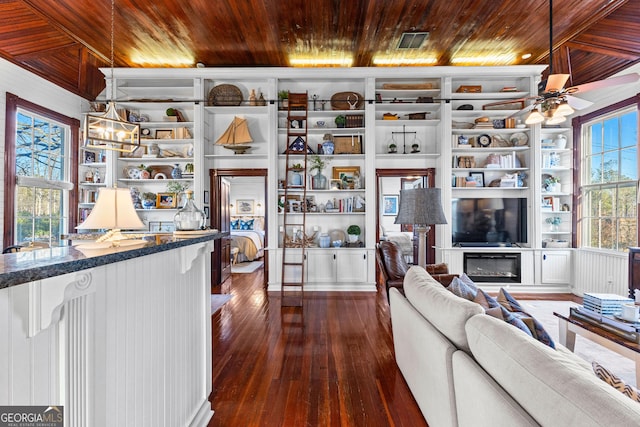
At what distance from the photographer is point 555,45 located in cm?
442

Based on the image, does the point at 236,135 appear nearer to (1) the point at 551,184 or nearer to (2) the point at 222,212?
(2) the point at 222,212

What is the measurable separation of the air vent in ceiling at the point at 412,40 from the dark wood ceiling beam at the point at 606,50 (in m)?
2.20

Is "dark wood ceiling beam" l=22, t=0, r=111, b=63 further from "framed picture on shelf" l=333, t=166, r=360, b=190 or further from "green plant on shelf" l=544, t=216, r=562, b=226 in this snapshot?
"green plant on shelf" l=544, t=216, r=562, b=226

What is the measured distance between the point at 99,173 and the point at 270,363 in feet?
15.6

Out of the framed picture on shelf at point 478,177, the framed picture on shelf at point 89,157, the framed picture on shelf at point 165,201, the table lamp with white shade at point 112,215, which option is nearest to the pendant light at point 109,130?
the table lamp with white shade at point 112,215

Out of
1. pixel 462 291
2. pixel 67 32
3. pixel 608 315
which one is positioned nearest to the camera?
pixel 462 291

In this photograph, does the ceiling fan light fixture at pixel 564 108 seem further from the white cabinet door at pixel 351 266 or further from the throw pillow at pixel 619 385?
the white cabinet door at pixel 351 266

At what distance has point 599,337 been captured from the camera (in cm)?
218

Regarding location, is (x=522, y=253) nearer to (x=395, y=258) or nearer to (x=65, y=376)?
(x=395, y=258)

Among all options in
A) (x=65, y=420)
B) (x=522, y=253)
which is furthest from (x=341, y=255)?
(x=65, y=420)

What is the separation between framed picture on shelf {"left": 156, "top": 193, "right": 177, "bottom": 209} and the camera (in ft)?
17.0

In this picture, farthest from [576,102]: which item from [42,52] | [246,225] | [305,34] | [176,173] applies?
[246,225]

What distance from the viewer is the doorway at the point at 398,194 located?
5.27m

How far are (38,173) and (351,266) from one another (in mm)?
4888
